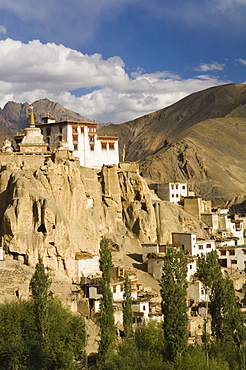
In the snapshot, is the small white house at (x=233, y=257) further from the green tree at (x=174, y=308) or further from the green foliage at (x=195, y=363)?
the green foliage at (x=195, y=363)

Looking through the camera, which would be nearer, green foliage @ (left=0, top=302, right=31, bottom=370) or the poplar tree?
green foliage @ (left=0, top=302, right=31, bottom=370)

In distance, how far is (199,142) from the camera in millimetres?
133375

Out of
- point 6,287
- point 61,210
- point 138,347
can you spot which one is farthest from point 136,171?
point 138,347

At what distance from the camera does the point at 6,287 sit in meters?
39.1

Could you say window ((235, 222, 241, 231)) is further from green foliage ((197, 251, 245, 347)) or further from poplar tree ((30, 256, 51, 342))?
poplar tree ((30, 256, 51, 342))

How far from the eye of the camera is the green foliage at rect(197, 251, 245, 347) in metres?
34.3

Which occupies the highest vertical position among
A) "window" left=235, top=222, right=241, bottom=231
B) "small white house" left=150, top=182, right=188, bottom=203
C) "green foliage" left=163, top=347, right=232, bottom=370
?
"small white house" left=150, top=182, right=188, bottom=203

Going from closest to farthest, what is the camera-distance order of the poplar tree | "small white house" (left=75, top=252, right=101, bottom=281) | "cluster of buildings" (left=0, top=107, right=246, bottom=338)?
the poplar tree < "cluster of buildings" (left=0, top=107, right=246, bottom=338) < "small white house" (left=75, top=252, right=101, bottom=281)

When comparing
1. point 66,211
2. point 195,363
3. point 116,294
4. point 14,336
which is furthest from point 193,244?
point 195,363

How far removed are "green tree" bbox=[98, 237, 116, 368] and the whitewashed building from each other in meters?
23.3

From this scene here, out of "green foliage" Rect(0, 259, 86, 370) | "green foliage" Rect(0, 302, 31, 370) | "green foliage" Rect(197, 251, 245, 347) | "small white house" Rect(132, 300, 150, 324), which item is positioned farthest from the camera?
"small white house" Rect(132, 300, 150, 324)

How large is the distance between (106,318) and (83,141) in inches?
1148

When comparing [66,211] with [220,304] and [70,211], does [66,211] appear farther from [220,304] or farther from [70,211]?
[220,304]

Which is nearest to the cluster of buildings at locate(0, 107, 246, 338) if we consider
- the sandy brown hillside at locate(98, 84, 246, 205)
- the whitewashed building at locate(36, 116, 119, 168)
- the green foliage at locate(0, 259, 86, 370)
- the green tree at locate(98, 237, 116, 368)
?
the whitewashed building at locate(36, 116, 119, 168)
